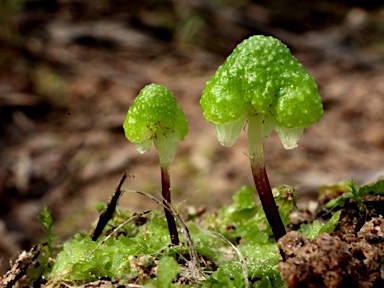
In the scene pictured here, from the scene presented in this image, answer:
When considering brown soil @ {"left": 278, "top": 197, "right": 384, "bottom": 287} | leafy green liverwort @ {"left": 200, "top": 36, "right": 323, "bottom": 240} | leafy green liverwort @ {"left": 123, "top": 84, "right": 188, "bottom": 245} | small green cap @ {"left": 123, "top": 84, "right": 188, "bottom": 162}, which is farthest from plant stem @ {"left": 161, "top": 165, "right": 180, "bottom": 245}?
brown soil @ {"left": 278, "top": 197, "right": 384, "bottom": 287}

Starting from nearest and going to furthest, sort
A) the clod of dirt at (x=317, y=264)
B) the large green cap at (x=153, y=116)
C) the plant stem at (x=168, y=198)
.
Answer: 1. the clod of dirt at (x=317, y=264)
2. the large green cap at (x=153, y=116)
3. the plant stem at (x=168, y=198)

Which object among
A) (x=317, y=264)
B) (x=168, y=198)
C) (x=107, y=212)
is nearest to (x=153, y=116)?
(x=168, y=198)

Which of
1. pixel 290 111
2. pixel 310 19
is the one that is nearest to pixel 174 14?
pixel 310 19

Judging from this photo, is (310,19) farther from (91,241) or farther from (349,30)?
Answer: (91,241)

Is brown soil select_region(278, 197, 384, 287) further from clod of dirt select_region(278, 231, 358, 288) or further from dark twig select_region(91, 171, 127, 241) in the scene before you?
dark twig select_region(91, 171, 127, 241)

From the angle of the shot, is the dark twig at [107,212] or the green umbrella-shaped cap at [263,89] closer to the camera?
the green umbrella-shaped cap at [263,89]

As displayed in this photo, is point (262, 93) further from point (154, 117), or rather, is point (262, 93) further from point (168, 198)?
point (168, 198)

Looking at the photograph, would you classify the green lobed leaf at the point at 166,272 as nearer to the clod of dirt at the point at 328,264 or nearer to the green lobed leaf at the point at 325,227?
the clod of dirt at the point at 328,264

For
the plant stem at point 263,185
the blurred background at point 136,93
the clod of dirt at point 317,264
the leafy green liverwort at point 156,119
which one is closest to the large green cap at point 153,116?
the leafy green liverwort at point 156,119
